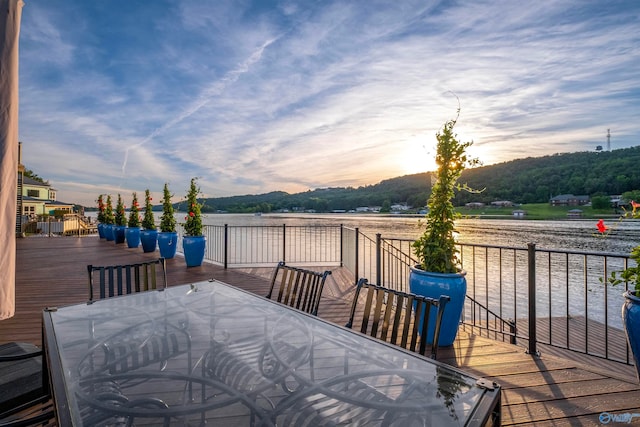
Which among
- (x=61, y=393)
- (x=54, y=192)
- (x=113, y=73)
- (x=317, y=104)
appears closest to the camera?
(x=61, y=393)

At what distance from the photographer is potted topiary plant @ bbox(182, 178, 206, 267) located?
7.67 m

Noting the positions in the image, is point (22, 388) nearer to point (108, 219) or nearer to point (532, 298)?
point (532, 298)

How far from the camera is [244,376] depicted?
56.4 inches

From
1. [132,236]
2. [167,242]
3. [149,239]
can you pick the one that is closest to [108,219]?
[132,236]

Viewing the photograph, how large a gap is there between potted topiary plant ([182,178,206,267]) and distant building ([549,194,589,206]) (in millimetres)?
13970

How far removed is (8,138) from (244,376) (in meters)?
1.95

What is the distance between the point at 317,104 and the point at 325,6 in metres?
4.03

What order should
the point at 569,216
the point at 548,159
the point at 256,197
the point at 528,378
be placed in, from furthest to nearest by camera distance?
the point at 256,197 → the point at 548,159 → the point at 569,216 → the point at 528,378

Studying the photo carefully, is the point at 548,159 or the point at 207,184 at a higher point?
the point at 548,159

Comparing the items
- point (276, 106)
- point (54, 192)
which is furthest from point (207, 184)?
point (54, 192)

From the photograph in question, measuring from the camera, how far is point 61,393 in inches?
45.3

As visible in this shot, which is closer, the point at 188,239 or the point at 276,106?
the point at 188,239

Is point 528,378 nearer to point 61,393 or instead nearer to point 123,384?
point 123,384

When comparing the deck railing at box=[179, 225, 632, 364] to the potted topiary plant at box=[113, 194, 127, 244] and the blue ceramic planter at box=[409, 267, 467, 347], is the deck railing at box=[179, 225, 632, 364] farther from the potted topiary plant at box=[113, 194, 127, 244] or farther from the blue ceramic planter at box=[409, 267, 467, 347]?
the potted topiary plant at box=[113, 194, 127, 244]
